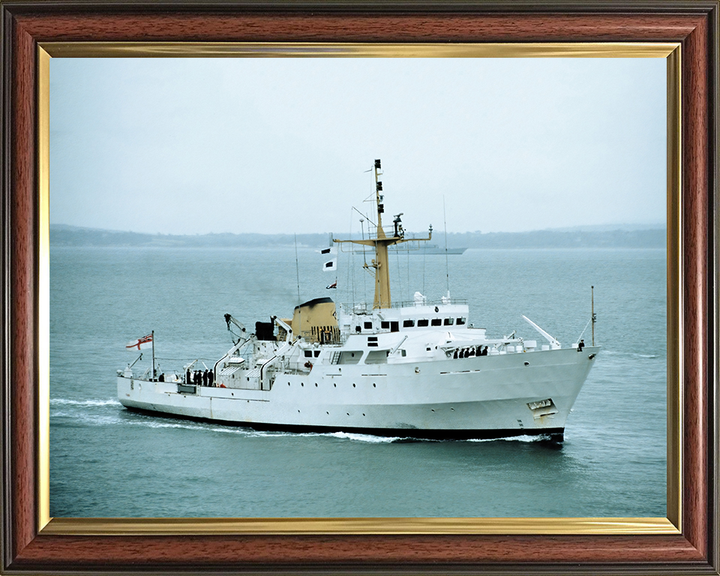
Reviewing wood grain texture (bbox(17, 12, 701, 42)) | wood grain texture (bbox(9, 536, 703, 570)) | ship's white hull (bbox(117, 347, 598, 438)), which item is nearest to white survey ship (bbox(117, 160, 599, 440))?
ship's white hull (bbox(117, 347, 598, 438))

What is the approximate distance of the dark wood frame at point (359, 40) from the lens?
4742 mm

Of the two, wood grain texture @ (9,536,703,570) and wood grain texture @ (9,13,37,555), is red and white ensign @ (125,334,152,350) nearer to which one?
wood grain texture @ (9,13,37,555)

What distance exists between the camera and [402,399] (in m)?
10.8

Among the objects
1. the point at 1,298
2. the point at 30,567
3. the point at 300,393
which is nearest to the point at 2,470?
the point at 30,567

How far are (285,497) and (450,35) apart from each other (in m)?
3.32

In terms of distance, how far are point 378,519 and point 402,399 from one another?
6.02 m

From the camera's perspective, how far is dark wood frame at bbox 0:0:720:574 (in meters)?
4.74

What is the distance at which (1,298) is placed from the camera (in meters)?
4.82

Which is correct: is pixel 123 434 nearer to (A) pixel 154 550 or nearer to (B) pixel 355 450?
(A) pixel 154 550

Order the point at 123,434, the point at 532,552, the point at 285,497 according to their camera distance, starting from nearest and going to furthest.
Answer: the point at 532,552, the point at 285,497, the point at 123,434

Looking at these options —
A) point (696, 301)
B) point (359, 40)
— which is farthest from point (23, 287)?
point (696, 301)

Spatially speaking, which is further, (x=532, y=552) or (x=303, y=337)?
(x=303, y=337)

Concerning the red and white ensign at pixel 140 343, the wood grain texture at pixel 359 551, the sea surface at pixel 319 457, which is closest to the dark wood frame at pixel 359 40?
the wood grain texture at pixel 359 551

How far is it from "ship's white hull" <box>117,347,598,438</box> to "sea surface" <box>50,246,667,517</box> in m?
1.30
